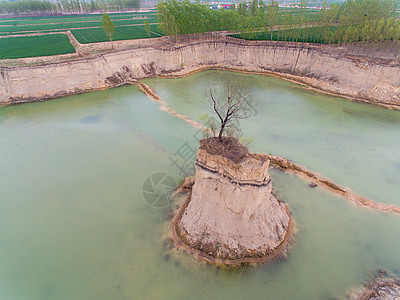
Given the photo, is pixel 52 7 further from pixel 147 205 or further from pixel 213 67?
pixel 147 205

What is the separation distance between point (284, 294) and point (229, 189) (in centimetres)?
610

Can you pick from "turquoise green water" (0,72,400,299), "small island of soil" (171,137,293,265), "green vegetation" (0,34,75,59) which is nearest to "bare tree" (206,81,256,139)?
"small island of soil" (171,137,293,265)

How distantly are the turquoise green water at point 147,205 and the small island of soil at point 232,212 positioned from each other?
2.88 ft

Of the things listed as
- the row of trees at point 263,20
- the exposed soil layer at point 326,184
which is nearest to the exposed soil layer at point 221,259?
the exposed soil layer at point 326,184

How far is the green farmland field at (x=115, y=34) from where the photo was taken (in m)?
52.8

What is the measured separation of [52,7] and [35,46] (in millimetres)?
76760

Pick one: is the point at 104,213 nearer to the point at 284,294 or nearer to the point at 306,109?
the point at 284,294

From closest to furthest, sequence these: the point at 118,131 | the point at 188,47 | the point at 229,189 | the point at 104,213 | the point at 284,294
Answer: the point at 284,294, the point at 229,189, the point at 104,213, the point at 118,131, the point at 188,47

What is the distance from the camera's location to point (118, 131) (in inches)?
1056

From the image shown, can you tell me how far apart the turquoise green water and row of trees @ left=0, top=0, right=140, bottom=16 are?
98102 millimetres

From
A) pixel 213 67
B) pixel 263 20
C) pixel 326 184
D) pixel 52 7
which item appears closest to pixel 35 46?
pixel 213 67

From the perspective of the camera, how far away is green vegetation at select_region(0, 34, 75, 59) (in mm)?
41938

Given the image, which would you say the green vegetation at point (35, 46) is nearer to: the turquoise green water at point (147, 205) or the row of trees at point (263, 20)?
the turquoise green water at point (147, 205)

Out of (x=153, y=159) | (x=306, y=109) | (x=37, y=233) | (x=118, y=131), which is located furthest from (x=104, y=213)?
(x=306, y=109)
